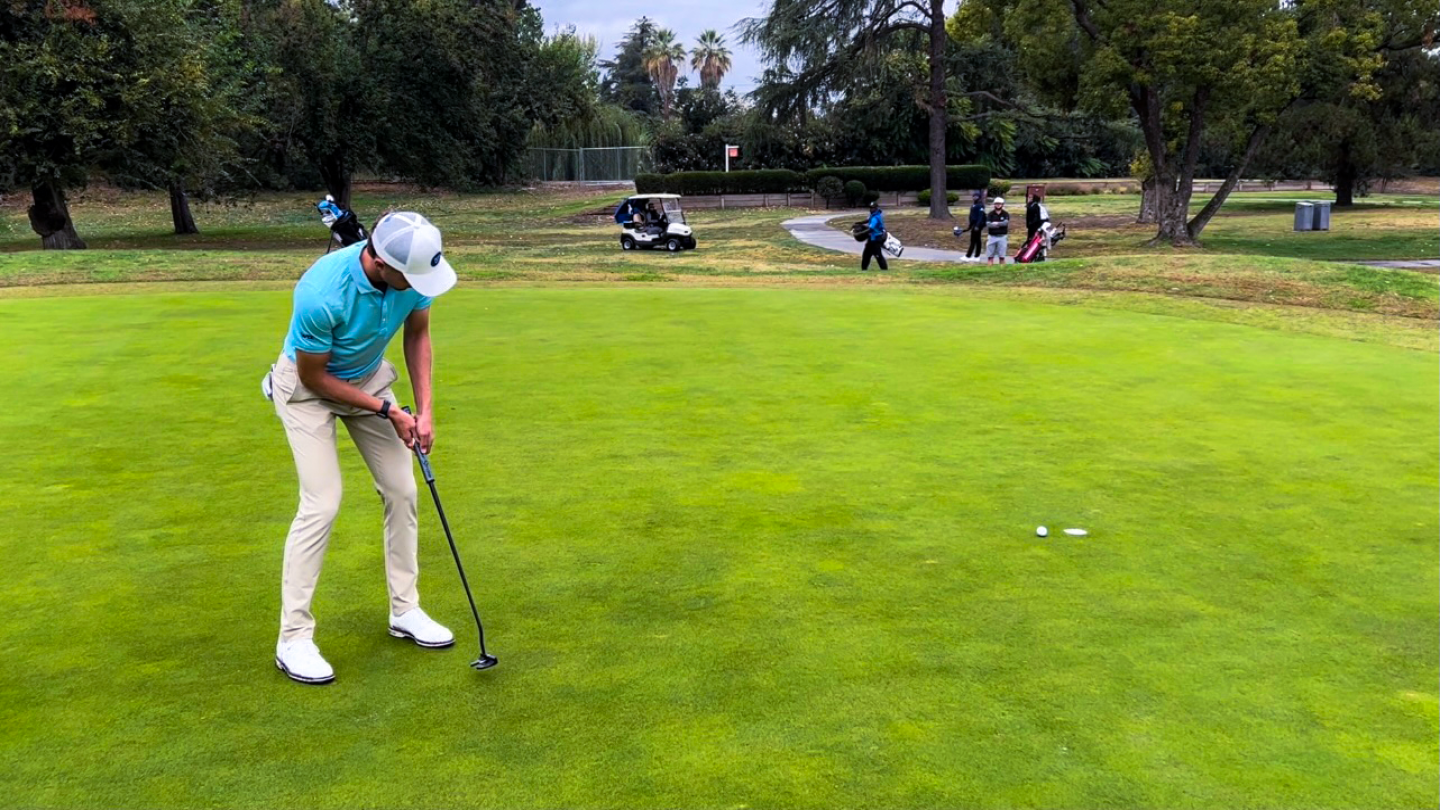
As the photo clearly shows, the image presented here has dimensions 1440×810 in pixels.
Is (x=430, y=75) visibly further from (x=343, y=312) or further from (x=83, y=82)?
(x=343, y=312)

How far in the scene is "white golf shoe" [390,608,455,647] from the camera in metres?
5.35

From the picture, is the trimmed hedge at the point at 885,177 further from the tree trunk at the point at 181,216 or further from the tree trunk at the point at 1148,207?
the tree trunk at the point at 181,216

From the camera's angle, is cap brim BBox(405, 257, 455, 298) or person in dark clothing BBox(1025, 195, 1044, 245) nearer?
cap brim BBox(405, 257, 455, 298)

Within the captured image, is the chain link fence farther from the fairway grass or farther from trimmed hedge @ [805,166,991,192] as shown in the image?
the fairway grass

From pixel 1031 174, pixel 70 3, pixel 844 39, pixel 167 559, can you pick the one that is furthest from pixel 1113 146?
pixel 167 559

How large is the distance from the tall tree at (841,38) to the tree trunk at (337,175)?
15629 millimetres

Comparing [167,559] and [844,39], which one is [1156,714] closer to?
[167,559]

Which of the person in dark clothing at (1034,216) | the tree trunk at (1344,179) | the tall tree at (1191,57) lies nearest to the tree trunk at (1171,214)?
the tall tree at (1191,57)

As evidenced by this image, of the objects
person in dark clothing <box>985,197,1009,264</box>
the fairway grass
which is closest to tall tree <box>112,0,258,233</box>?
person in dark clothing <box>985,197,1009,264</box>

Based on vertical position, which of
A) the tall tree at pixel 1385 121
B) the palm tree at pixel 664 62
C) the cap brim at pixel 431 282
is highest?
the palm tree at pixel 664 62

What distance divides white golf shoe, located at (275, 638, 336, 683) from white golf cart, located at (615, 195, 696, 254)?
95.3 feet

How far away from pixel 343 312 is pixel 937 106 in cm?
4235

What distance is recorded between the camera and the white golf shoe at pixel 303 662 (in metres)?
4.98

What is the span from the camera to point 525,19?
57500 millimetres
